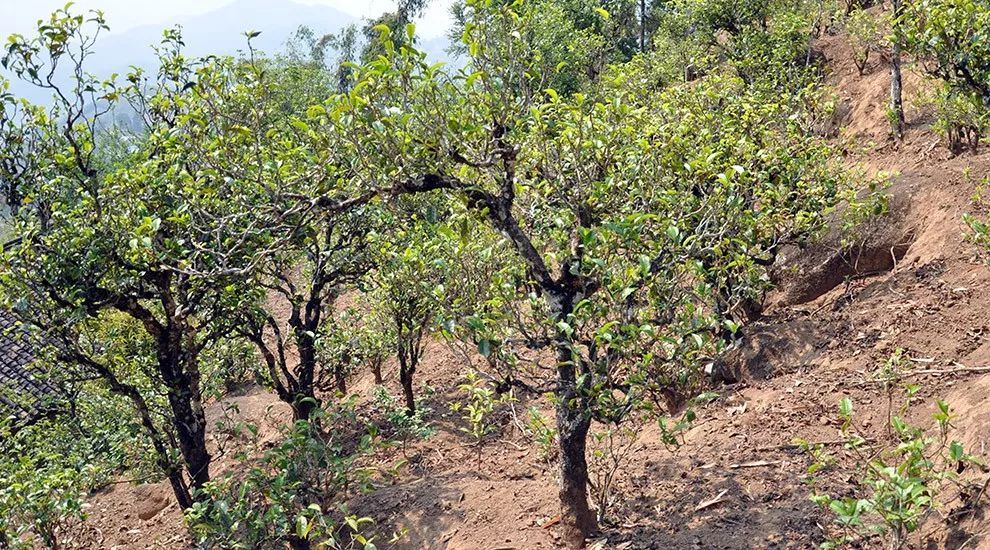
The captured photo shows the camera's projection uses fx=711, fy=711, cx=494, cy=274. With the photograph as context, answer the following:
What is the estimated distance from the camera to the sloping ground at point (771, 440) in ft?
19.2

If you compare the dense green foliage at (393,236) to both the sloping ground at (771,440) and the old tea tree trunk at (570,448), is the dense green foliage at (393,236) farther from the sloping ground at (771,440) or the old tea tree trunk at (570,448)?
the sloping ground at (771,440)

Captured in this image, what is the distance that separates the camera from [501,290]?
5.07 meters

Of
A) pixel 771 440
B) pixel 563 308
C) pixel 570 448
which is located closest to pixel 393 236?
pixel 563 308

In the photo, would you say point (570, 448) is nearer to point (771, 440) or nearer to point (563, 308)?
point (563, 308)

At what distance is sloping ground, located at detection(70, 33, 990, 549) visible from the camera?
5867 mm

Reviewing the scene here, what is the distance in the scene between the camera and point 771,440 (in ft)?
23.1

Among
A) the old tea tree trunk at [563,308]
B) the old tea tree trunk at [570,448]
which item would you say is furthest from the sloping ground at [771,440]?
the old tea tree trunk at [563,308]

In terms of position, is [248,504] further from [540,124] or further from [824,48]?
[824,48]

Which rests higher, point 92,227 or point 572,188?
point 92,227

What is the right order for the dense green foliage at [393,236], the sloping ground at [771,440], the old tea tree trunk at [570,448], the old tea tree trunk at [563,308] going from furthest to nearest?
1. the sloping ground at [771,440]
2. the old tea tree trunk at [570,448]
3. the old tea tree trunk at [563,308]
4. the dense green foliage at [393,236]

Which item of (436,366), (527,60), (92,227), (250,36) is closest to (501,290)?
(527,60)

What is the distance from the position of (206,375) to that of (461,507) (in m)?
5.16

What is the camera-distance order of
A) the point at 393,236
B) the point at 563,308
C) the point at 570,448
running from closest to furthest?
the point at 563,308 < the point at 570,448 < the point at 393,236

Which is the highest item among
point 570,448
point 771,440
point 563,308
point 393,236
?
point 393,236
